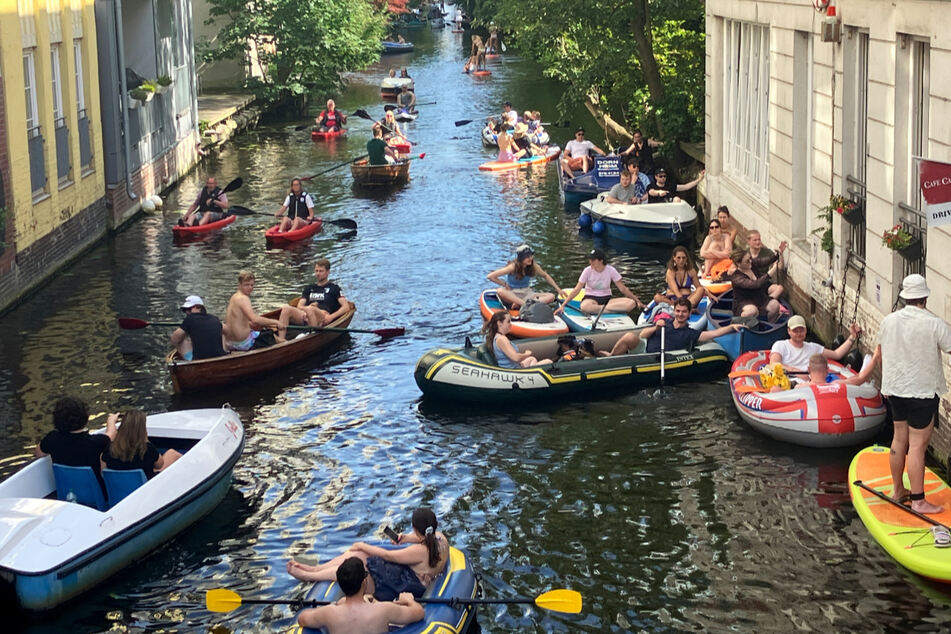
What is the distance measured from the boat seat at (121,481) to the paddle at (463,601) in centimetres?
201

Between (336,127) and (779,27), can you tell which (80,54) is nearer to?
(779,27)

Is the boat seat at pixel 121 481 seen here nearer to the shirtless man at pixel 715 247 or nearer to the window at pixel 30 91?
the shirtless man at pixel 715 247

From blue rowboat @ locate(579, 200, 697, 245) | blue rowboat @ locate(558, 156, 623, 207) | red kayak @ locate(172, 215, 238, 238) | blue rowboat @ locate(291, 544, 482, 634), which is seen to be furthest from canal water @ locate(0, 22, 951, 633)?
blue rowboat @ locate(558, 156, 623, 207)

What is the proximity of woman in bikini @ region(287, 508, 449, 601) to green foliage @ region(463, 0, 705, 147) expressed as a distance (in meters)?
22.4

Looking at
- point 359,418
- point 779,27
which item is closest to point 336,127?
point 779,27

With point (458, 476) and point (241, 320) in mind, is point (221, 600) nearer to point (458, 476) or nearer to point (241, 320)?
point (458, 476)

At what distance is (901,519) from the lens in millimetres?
11219

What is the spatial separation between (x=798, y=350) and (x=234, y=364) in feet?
21.7

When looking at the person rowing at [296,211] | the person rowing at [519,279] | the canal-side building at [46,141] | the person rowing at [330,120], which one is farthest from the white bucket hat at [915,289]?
the person rowing at [330,120]

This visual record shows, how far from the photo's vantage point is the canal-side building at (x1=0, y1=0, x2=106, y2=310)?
2055 centimetres

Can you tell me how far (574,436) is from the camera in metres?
14.7

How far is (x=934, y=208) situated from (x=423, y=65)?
56.6 m

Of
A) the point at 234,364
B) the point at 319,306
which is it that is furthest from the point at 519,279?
the point at 234,364

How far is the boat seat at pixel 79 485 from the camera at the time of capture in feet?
38.9
